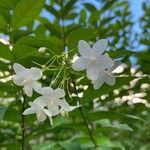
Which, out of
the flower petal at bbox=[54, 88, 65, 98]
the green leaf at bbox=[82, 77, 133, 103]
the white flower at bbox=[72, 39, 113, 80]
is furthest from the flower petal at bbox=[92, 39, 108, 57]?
the green leaf at bbox=[82, 77, 133, 103]

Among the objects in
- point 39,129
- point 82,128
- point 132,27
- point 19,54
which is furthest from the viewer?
point 132,27

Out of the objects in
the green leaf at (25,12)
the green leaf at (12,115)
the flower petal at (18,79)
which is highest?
the green leaf at (25,12)

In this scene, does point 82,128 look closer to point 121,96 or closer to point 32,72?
point 121,96

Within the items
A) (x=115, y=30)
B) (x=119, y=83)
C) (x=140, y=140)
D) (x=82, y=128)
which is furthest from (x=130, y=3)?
(x=119, y=83)

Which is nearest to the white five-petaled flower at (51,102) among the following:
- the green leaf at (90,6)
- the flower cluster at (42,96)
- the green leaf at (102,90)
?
the flower cluster at (42,96)

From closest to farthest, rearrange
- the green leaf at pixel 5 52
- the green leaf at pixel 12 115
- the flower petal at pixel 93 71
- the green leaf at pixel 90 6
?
1. the flower petal at pixel 93 71
2. the green leaf at pixel 5 52
3. the green leaf at pixel 12 115
4. the green leaf at pixel 90 6

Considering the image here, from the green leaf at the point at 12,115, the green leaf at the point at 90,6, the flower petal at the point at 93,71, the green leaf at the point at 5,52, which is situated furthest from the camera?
the green leaf at the point at 90,6

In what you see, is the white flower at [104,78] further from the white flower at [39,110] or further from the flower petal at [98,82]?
the white flower at [39,110]
